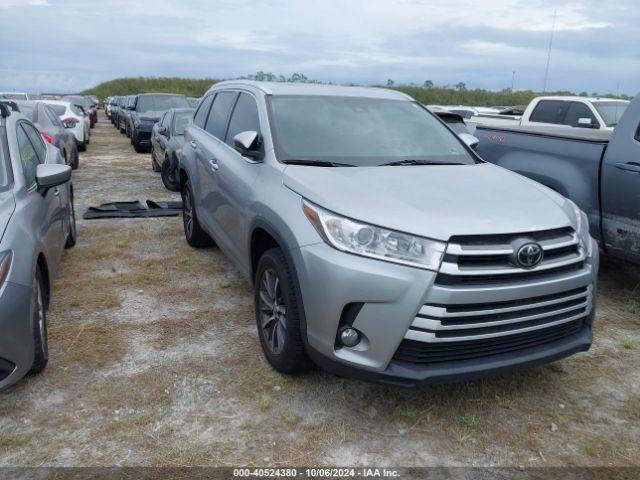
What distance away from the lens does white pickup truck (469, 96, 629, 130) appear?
9.97m

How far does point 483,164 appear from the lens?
3.99 metres

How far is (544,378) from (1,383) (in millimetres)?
3233

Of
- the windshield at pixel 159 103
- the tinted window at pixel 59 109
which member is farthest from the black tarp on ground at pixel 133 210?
the windshield at pixel 159 103

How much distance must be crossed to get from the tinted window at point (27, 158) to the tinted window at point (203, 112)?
5.53 ft

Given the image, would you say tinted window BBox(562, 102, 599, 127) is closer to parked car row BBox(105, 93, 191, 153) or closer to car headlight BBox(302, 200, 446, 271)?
car headlight BBox(302, 200, 446, 271)

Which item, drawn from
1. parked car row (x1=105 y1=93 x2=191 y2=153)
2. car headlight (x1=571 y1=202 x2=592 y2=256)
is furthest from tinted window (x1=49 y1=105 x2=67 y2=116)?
car headlight (x1=571 y1=202 x2=592 y2=256)

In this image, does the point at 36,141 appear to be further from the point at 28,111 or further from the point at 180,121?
the point at 28,111

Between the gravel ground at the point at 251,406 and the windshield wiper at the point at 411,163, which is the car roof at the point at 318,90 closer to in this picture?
the windshield wiper at the point at 411,163

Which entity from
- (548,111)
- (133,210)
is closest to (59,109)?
(133,210)

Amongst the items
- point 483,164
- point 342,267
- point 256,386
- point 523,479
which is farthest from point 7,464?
point 483,164

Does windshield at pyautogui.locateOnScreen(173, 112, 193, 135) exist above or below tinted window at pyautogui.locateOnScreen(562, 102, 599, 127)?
below

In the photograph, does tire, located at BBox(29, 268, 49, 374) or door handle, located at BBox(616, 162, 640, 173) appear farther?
door handle, located at BBox(616, 162, 640, 173)

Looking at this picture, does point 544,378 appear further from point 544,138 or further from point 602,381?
point 544,138

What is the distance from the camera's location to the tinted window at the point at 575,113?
10.2m
